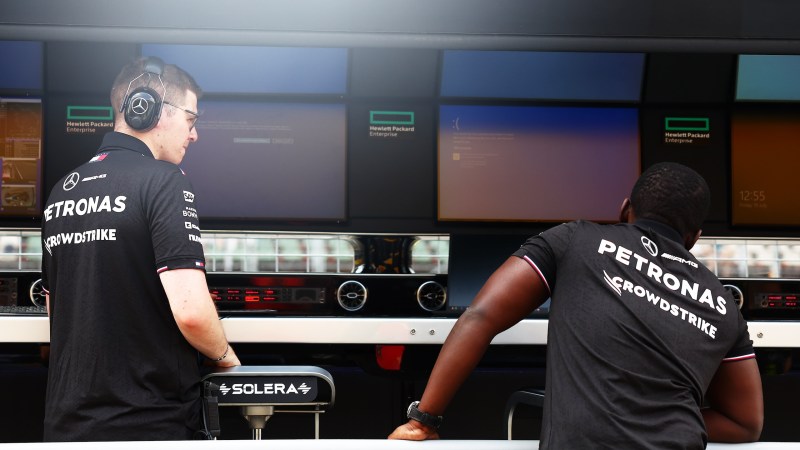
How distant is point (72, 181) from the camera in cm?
159

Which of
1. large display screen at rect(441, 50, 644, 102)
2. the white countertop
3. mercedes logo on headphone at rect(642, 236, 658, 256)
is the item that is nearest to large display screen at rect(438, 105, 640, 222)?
large display screen at rect(441, 50, 644, 102)

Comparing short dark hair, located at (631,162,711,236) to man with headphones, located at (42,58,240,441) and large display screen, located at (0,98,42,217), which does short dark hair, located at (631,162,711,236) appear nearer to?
man with headphones, located at (42,58,240,441)

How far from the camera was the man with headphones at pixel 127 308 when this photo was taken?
1490 mm

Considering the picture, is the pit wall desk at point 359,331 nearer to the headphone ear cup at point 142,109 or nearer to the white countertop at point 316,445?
the headphone ear cup at point 142,109

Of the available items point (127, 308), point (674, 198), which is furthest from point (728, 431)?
point (127, 308)

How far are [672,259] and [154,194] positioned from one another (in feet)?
3.27

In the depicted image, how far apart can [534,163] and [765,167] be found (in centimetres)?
98

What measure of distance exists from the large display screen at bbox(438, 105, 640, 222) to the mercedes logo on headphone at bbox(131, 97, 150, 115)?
1681 mm

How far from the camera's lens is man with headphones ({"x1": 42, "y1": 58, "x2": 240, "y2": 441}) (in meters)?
1.49

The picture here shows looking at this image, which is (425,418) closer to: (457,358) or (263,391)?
(457,358)

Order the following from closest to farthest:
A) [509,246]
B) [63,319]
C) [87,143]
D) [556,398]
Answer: [556,398], [63,319], [509,246], [87,143]

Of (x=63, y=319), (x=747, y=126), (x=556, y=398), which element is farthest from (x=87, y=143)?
(x=747, y=126)

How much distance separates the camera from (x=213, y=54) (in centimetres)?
312

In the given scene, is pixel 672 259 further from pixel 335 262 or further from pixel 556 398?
pixel 335 262
